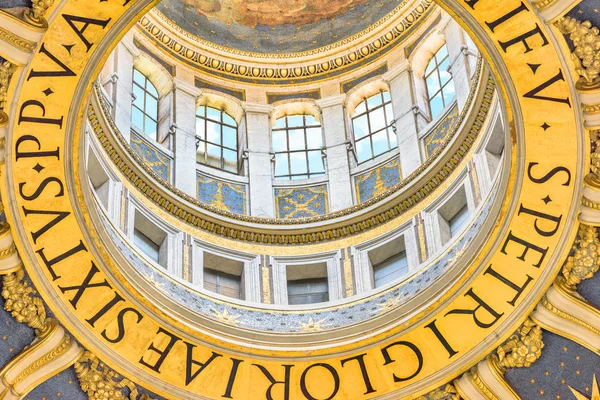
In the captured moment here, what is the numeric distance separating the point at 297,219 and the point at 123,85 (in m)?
4.74

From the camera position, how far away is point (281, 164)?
28.7m

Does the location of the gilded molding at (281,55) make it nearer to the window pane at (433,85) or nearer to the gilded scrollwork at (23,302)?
the window pane at (433,85)

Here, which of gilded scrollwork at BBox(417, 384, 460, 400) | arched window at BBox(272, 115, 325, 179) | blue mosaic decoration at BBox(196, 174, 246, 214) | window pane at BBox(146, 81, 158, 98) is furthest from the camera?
window pane at BBox(146, 81, 158, 98)

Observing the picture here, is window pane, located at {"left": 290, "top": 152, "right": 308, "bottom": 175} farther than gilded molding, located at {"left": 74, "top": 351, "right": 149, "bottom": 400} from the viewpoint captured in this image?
Yes

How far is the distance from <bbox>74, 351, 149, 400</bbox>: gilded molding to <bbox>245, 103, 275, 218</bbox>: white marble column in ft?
22.0

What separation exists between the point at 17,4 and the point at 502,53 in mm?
7436

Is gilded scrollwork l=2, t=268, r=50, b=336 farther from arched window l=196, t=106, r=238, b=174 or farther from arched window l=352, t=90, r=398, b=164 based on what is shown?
arched window l=352, t=90, r=398, b=164

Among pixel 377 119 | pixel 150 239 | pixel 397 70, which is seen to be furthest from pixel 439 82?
pixel 150 239

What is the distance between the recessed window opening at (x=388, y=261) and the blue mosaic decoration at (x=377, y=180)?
1.50 m

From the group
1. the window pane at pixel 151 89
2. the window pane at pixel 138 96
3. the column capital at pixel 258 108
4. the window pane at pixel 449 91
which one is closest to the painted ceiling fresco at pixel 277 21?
the column capital at pixel 258 108

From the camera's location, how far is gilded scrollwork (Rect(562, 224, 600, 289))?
66.3 ft

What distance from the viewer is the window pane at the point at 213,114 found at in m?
29.1

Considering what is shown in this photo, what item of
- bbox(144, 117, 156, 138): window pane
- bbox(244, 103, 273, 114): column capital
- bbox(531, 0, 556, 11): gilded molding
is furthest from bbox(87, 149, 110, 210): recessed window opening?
bbox(531, 0, 556, 11): gilded molding

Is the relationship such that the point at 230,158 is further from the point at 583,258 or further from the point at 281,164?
the point at 583,258
